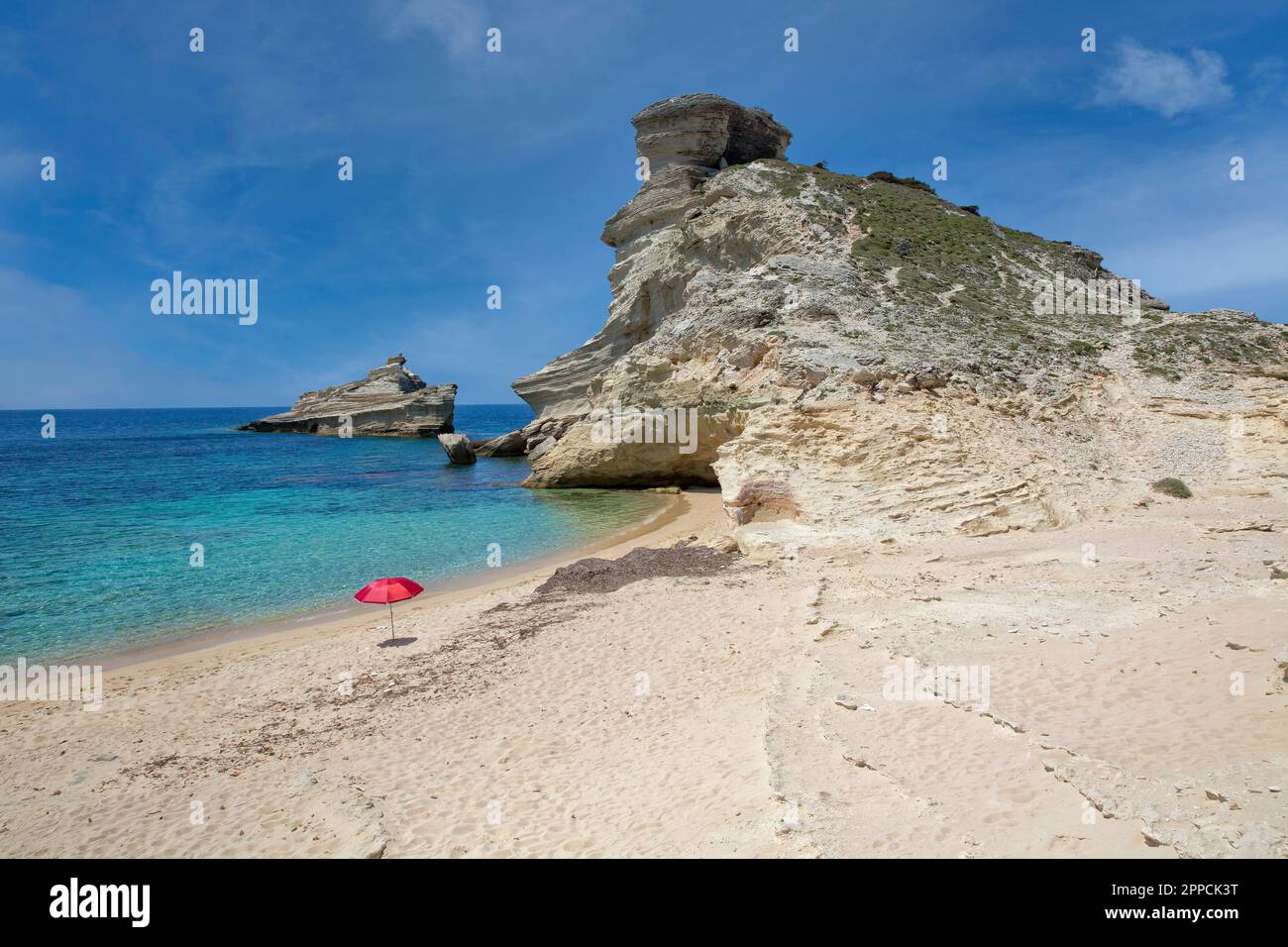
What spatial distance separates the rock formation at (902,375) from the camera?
17062 millimetres

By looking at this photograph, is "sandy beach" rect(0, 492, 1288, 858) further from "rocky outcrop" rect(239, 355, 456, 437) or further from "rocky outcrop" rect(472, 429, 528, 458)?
"rocky outcrop" rect(239, 355, 456, 437)

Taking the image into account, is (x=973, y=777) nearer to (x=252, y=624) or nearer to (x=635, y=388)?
(x=252, y=624)

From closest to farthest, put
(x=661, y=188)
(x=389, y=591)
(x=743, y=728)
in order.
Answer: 1. (x=743, y=728)
2. (x=389, y=591)
3. (x=661, y=188)

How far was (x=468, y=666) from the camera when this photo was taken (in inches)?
422

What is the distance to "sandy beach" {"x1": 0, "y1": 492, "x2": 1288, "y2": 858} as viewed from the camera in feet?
17.3

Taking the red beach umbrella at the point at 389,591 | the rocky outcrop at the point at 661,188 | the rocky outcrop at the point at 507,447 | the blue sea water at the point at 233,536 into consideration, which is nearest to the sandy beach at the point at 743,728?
the red beach umbrella at the point at 389,591

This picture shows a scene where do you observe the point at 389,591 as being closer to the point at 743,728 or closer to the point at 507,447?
the point at 743,728

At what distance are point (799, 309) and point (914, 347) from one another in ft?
14.4

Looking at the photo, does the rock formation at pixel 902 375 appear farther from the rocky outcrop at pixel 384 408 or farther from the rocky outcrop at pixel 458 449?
the rocky outcrop at pixel 384 408

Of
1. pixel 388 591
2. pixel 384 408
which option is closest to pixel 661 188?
pixel 388 591

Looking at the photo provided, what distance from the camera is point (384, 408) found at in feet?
250

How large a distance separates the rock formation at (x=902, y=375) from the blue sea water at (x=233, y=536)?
597 cm

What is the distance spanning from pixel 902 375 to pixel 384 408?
224 feet
